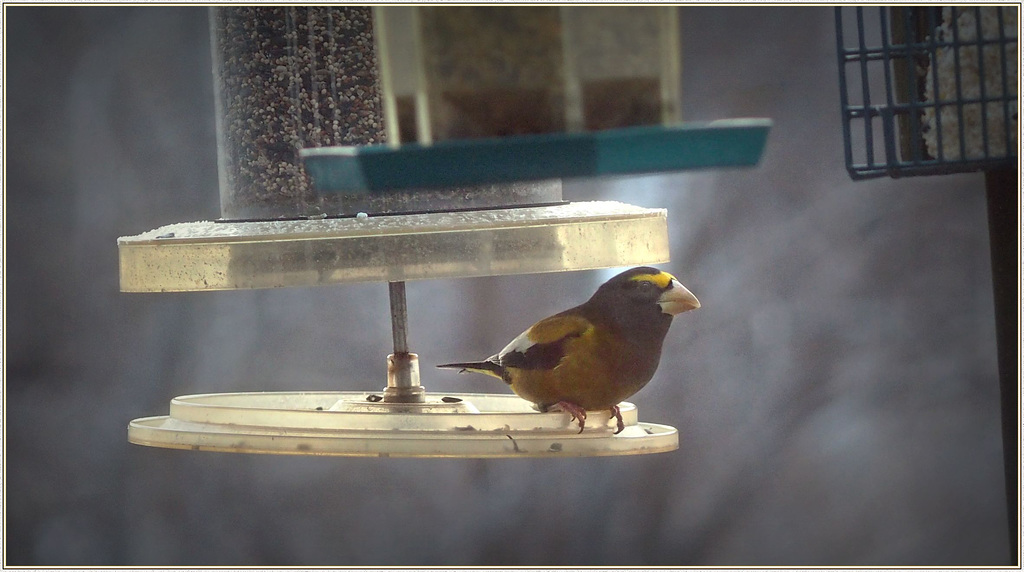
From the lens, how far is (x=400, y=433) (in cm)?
199

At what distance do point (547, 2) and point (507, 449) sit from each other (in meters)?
0.72

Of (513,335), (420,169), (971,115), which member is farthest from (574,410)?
(513,335)

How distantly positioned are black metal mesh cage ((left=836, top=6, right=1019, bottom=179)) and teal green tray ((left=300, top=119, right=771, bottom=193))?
0.88 m

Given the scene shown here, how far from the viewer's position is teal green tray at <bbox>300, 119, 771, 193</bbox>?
4.84 ft

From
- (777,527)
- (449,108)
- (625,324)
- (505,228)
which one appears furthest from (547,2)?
(777,527)

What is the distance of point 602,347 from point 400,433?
539mm

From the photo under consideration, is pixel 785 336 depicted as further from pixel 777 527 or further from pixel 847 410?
pixel 777 527

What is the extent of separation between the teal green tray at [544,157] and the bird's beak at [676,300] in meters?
0.82

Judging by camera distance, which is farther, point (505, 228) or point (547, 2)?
point (505, 228)

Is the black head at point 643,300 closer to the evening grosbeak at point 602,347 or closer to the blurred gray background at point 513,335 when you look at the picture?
the evening grosbeak at point 602,347

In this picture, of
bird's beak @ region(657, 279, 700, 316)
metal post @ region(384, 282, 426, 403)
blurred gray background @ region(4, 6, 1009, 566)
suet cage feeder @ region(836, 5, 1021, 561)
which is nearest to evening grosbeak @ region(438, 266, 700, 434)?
bird's beak @ region(657, 279, 700, 316)

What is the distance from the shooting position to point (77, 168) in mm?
4824

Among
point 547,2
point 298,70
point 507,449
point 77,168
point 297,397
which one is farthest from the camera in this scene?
point 77,168

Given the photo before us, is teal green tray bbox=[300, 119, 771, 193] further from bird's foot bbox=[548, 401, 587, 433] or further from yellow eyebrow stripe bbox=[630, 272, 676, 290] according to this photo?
yellow eyebrow stripe bbox=[630, 272, 676, 290]
